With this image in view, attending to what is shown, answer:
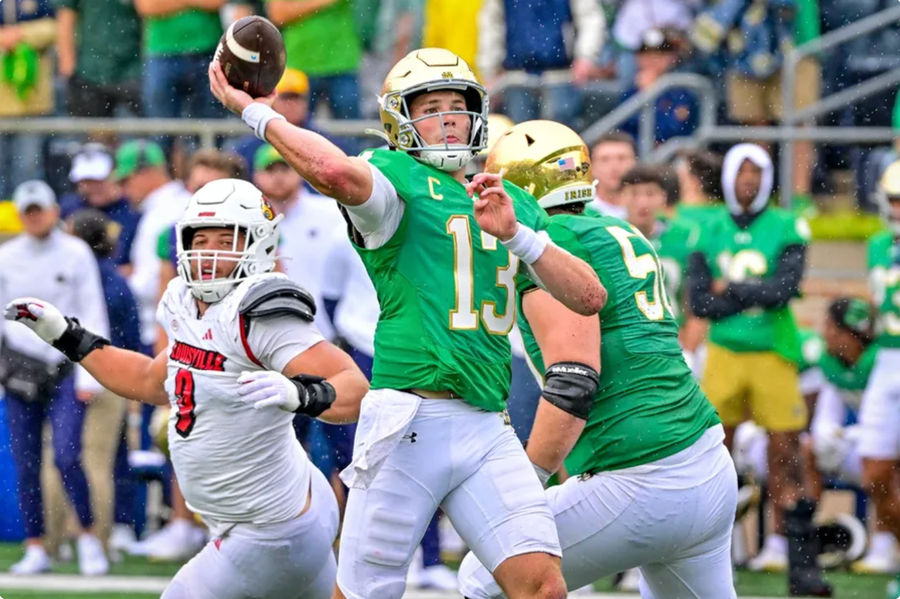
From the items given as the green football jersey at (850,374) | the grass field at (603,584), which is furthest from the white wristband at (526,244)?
the green football jersey at (850,374)

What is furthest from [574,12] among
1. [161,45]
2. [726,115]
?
[161,45]

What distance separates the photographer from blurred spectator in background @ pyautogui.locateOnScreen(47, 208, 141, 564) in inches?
372

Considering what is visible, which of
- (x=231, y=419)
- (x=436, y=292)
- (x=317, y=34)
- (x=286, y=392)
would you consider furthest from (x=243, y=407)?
(x=317, y=34)

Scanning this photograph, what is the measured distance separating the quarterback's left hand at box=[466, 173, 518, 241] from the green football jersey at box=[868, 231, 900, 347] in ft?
15.8

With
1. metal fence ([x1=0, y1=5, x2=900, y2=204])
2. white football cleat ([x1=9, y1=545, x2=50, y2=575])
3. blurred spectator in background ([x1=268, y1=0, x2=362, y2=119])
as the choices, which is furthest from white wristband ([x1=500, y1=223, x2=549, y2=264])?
blurred spectator in background ([x1=268, y1=0, x2=362, y2=119])

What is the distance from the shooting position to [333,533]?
554 centimetres

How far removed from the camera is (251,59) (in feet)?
16.7

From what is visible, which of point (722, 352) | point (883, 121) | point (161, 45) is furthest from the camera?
point (883, 121)

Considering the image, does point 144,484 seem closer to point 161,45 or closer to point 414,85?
point 161,45

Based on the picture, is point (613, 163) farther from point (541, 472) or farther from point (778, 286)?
point (541, 472)

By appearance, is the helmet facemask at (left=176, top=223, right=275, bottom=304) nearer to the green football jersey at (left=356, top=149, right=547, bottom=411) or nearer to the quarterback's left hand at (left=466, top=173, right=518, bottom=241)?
the green football jersey at (left=356, top=149, right=547, bottom=411)

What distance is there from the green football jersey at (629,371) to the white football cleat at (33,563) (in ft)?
13.9

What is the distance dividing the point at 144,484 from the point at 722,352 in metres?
3.28

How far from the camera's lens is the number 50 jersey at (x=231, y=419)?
5266 mm
